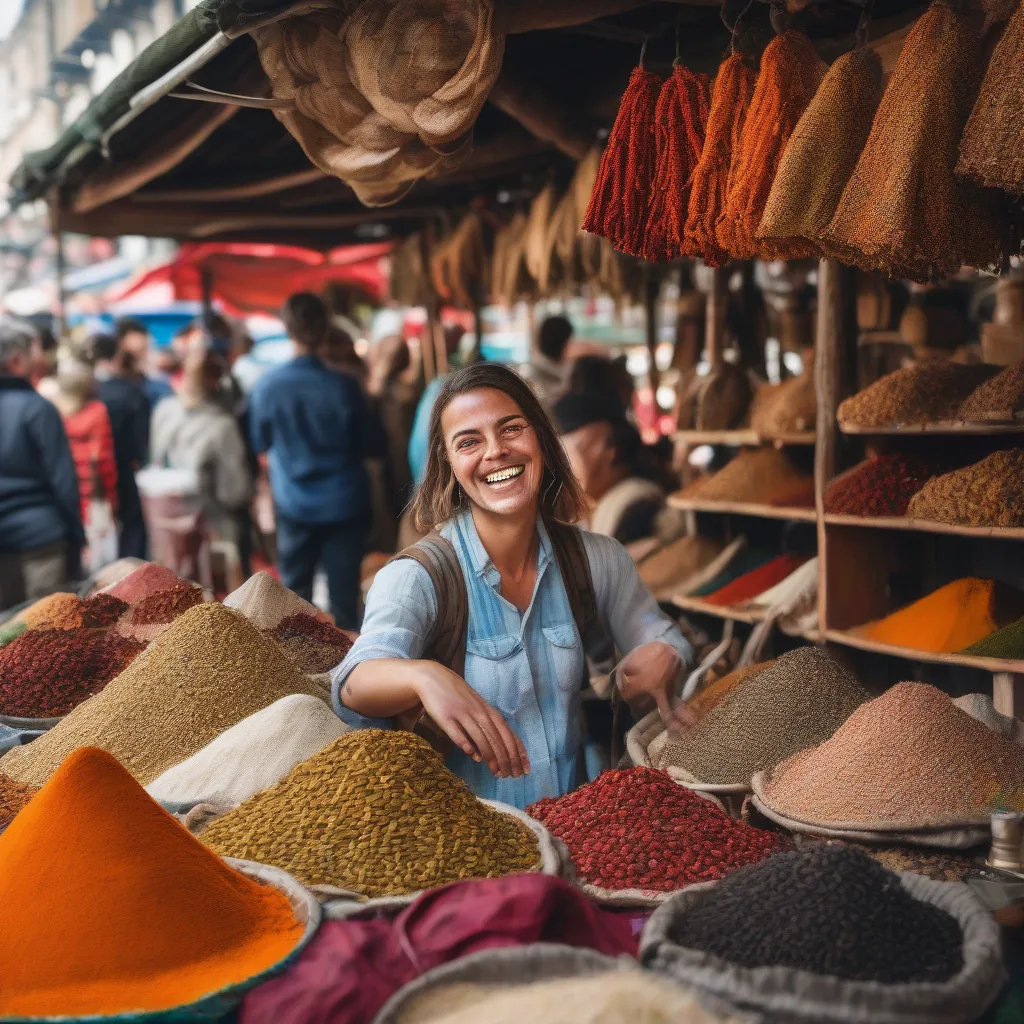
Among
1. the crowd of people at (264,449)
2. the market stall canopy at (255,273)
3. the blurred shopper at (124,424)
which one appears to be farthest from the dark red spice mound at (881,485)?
the market stall canopy at (255,273)

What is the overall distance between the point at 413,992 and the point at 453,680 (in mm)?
555

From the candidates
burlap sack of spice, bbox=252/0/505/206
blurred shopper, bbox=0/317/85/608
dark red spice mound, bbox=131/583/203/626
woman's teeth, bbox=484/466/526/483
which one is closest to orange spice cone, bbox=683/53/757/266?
burlap sack of spice, bbox=252/0/505/206

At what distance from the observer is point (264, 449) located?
4.51 meters

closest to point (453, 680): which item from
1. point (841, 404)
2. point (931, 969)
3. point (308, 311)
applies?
point (931, 969)

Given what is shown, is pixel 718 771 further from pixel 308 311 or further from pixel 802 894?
pixel 308 311

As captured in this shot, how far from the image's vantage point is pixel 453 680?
5.06 ft

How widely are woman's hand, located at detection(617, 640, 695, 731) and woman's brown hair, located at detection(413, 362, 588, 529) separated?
0.25m

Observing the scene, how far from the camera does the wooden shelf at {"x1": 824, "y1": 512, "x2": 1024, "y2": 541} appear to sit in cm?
246

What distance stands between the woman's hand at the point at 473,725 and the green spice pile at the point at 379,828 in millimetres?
68

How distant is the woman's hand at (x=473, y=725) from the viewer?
147 centimetres

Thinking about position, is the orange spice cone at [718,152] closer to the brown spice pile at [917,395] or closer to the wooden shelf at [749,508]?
the brown spice pile at [917,395]

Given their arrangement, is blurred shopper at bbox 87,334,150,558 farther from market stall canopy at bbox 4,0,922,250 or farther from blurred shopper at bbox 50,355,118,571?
market stall canopy at bbox 4,0,922,250

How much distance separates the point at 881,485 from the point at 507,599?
1.36m

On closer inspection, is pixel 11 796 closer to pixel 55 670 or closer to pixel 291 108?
pixel 55 670
